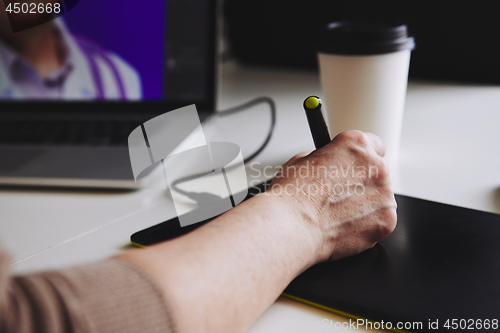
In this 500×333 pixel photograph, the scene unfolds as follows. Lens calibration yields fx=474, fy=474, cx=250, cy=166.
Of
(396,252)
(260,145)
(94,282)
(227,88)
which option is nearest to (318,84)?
(227,88)

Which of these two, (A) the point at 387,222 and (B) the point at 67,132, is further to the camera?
(B) the point at 67,132

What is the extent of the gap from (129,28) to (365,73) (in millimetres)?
400

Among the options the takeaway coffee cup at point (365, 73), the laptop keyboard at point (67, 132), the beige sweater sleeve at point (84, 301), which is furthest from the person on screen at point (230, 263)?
the laptop keyboard at point (67, 132)

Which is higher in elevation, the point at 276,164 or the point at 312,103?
the point at 312,103

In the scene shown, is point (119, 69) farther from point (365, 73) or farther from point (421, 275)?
point (421, 275)

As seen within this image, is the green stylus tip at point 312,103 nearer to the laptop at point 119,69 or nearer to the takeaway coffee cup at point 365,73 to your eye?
the takeaway coffee cup at point 365,73

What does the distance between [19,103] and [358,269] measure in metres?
0.66

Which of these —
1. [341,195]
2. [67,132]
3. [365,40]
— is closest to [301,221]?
[341,195]

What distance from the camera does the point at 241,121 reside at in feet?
2.78

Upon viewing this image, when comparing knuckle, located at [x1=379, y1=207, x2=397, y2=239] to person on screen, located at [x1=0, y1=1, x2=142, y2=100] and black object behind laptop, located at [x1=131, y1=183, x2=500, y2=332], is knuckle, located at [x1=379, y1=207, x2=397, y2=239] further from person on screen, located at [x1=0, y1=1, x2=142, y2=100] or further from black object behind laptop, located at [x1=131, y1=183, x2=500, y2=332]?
person on screen, located at [x1=0, y1=1, x2=142, y2=100]

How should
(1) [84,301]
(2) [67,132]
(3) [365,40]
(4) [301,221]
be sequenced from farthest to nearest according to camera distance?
1. (2) [67,132]
2. (3) [365,40]
3. (4) [301,221]
4. (1) [84,301]

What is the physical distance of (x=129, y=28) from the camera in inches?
30.5

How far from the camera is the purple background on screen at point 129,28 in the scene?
77 centimetres

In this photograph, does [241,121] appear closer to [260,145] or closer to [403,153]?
[260,145]
